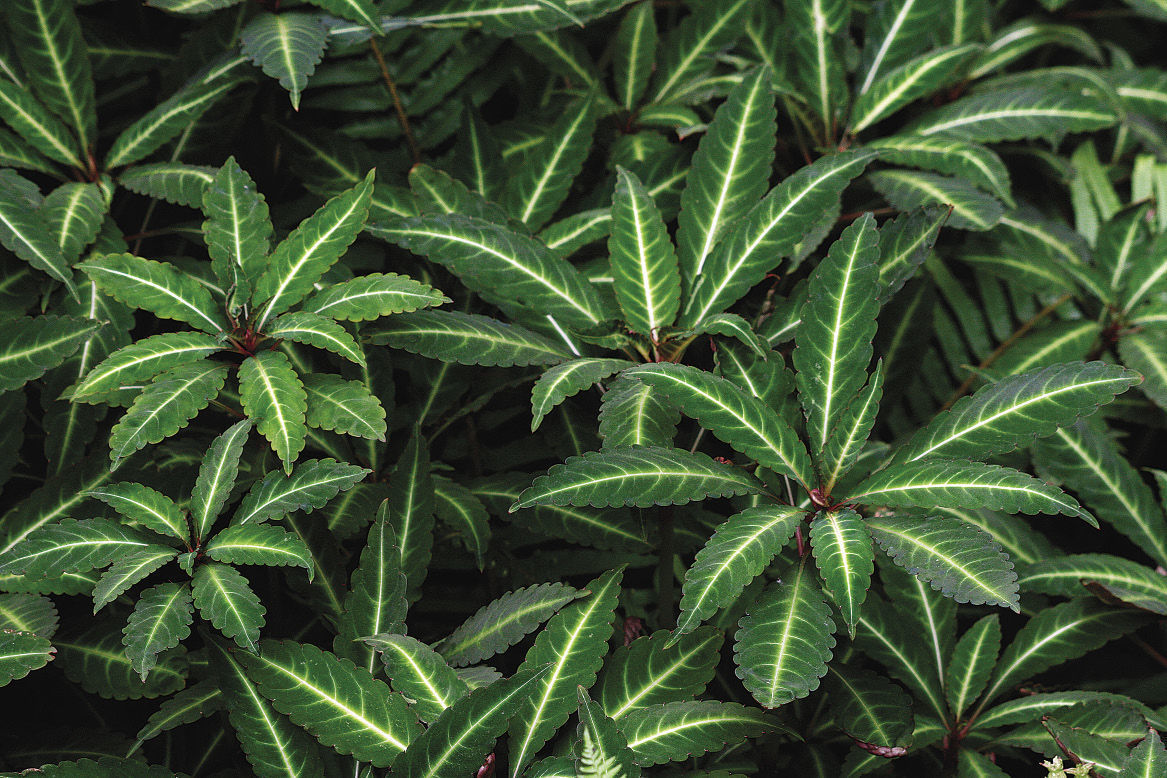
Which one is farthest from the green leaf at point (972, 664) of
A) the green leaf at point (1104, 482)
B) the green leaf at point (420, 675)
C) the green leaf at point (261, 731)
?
the green leaf at point (261, 731)

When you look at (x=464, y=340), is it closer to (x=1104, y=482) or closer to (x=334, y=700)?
(x=334, y=700)

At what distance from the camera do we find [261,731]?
1248mm

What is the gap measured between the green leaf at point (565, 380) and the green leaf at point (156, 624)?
599 mm

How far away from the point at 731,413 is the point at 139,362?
97 centimetres

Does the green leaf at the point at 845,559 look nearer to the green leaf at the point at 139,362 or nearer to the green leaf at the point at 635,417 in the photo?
the green leaf at the point at 635,417

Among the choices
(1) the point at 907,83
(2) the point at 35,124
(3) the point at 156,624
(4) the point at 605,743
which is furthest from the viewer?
(1) the point at 907,83

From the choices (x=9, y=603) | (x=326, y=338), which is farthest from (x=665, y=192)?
(x=9, y=603)

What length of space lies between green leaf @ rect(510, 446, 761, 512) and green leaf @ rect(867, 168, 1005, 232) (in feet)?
2.73

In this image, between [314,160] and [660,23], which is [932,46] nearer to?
[660,23]

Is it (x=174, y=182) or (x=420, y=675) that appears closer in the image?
(x=420, y=675)

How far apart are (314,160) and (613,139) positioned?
0.73 meters

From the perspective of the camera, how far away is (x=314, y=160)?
1933mm

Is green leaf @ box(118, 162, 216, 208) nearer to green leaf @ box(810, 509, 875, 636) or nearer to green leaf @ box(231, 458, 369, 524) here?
green leaf @ box(231, 458, 369, 524)

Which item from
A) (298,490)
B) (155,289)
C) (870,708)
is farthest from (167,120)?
(870,708)
